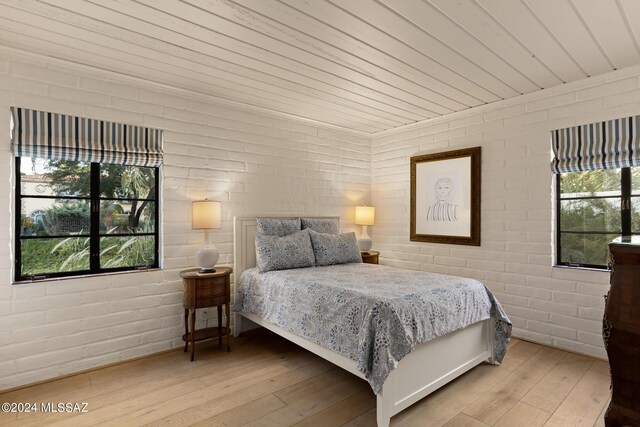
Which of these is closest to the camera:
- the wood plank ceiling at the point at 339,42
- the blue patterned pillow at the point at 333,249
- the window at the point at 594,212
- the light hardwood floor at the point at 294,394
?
the wood plank ceiling at the point at 339,42

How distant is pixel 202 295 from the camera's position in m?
A: 3.02

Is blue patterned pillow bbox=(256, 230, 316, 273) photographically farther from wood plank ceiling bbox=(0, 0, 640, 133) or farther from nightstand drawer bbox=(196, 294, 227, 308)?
wood plank ceiling bbox=(0, 0, 640, 133)

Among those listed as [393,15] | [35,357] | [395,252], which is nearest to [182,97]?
[393,15]

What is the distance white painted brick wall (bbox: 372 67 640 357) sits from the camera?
2.95 m

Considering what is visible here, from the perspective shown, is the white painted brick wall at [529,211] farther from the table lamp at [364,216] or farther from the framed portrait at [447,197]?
the table lamp at [364,216]

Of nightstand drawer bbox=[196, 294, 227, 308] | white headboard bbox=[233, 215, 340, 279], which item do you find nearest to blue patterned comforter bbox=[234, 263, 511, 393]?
nightstand drawer bbox=[196, 294, 227, 308]

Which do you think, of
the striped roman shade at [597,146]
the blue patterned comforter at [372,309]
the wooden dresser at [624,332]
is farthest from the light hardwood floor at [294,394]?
the striped roman shade at [597,146]

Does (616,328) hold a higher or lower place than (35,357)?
higher

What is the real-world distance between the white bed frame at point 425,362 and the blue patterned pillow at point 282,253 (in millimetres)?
532

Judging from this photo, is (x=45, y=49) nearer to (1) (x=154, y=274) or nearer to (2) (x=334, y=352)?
(1) (x=154, y=274)

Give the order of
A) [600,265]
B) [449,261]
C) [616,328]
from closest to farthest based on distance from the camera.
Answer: [616,328]
[600,265]
[449,261]

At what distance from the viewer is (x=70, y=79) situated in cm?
272

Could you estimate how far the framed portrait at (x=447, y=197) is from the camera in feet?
12.4

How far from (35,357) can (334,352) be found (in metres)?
2.31
